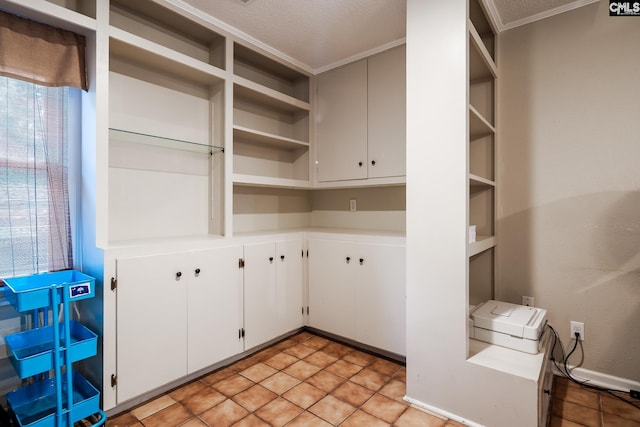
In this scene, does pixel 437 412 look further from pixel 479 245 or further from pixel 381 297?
pixel 479 245

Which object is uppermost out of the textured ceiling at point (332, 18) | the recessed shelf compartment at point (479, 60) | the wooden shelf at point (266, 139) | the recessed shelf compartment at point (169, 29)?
the textured ceiling at point (332, 18)

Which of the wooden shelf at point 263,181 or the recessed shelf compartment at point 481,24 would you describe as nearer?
the recessed shelf compartment at point 481,24

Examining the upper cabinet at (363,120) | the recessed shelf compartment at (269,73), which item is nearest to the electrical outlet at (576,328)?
the upper cabinet at (363,120)

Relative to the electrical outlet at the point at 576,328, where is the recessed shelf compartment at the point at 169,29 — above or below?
above

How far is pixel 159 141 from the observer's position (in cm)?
233

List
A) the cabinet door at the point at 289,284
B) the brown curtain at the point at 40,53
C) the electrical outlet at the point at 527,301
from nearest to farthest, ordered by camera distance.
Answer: the brown curtain at the point at 40,53 < the electrical outlet at the point at 527,301 < the cabinet door at the point at 289,284

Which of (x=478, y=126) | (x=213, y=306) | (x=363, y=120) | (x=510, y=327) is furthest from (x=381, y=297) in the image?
(x=363, y=120)

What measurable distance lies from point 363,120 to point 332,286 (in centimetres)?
146

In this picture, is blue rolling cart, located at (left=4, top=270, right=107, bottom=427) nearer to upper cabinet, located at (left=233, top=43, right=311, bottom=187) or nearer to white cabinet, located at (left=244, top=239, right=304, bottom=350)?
white cabinet, located at (left=244, top=239, right=304, bottom=350)

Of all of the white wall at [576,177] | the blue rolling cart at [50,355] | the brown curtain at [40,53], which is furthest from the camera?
the white wall at [576,177]

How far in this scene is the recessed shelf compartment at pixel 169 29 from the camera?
85.0 inches

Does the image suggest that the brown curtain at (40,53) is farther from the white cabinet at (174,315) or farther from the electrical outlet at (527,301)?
the electrical outlet at (527,301)

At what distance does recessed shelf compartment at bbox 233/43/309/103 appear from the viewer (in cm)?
287

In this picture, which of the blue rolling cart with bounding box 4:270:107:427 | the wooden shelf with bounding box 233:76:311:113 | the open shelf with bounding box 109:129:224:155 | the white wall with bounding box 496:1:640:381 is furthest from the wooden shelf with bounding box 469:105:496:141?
the blue rolling cart with bounding box 4:270:107:427
